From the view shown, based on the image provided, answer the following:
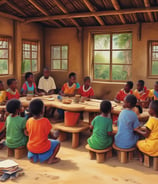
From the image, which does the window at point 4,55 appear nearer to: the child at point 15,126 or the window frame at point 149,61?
the child at point 15,126

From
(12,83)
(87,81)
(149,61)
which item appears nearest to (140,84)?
(87,81)

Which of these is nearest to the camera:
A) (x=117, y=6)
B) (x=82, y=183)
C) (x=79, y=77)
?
(x=82, y=183)

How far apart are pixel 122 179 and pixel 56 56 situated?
256 inches

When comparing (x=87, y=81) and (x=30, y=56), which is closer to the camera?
(x=87, y=81)

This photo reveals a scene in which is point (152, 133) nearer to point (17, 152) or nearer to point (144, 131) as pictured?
point (144, 131)

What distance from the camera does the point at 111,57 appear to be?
846cm

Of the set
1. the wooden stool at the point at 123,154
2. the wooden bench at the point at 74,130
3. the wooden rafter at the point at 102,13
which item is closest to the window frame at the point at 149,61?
the wooden rafter at the point at 102,13

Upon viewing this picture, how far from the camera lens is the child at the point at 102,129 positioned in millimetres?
4121

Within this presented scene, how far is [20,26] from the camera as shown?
799cm

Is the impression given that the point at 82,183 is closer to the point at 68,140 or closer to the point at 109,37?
the point at 68,140

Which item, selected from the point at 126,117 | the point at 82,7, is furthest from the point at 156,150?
the point at 82,7

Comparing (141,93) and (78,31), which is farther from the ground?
(78,31)

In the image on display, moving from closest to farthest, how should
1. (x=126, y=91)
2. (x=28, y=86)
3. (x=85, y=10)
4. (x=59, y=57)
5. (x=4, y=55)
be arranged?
(x=126, y=91) < (x=28, y=86) < (x=85, y=10) < (x=4, y=55) < (x=59, y=57)

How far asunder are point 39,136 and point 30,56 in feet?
17.3
